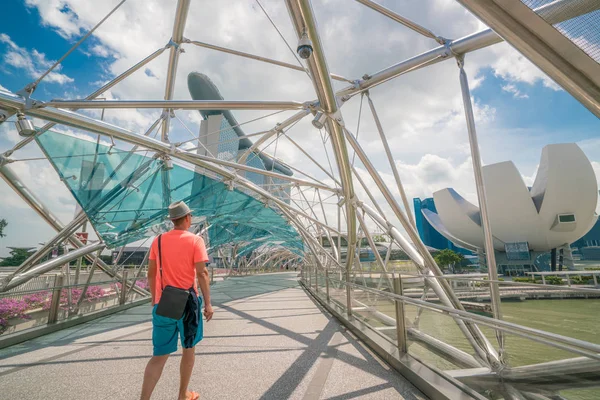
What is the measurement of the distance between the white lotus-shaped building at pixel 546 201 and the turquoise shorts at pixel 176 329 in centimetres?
5071

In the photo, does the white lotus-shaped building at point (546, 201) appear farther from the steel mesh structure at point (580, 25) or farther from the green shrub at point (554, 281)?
the steel mesh structure at point (580, 25)

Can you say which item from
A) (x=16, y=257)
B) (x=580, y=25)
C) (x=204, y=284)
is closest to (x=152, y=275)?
(x=204, y=284)

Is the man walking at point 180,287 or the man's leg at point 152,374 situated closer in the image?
the man's leg at point 152,374

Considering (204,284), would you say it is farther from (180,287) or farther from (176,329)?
(176,329)

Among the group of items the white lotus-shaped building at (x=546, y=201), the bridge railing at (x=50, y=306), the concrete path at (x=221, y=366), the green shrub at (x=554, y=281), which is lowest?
the green shrub at (x=554, y=281)

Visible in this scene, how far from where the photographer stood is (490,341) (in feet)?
10.6

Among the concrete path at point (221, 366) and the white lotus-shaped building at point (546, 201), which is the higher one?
the white lotus-shaped building at point (546, 201)

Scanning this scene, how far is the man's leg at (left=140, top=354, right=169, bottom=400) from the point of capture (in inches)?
102

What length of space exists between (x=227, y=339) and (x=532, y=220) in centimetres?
5203

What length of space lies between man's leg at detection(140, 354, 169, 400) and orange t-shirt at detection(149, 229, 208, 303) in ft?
1.93

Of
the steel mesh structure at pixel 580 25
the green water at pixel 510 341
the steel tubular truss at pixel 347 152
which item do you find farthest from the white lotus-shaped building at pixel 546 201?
the steel mesh structure at pixel 580 25

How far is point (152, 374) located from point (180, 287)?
2.61 feet

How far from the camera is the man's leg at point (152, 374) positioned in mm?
2582

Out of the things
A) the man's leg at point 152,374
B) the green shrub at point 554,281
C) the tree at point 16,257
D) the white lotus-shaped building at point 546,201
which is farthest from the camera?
the tree at point 16,257
